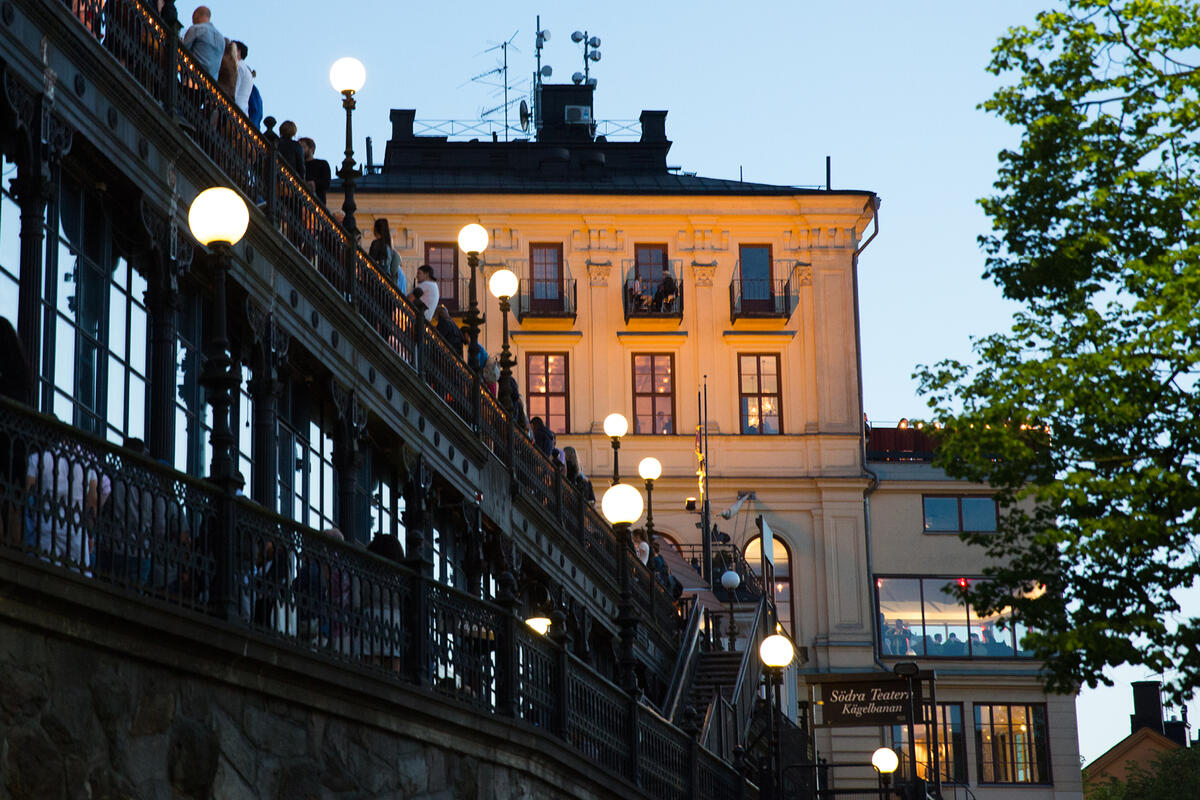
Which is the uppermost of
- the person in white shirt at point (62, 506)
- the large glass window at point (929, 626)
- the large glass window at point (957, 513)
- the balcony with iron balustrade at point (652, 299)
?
the balcony with iron balustrade at point (652, 299)

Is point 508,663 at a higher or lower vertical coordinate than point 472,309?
lower

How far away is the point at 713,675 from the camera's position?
36.3 meters

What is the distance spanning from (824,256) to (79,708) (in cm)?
4864

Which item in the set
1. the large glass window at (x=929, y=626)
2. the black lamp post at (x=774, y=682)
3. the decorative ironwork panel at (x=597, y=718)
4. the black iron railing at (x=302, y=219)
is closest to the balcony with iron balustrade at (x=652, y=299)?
the large glass window at (x=929, y=626)

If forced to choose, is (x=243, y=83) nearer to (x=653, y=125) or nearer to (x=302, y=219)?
(x=302, y=219)

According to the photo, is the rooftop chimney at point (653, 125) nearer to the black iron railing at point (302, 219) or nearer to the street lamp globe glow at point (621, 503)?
the black iron railing at point (302, 219)

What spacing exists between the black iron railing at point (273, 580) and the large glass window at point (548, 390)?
3574cm

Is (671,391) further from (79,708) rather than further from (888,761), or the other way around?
(79,708)

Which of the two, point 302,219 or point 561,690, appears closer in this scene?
point 561,690

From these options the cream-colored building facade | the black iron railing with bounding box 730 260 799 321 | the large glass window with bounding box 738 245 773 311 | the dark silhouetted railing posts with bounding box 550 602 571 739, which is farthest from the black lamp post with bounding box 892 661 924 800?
the large glass window with bounding box 738 245 773 311

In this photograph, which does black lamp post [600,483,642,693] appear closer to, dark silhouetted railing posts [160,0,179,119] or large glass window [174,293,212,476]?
large glass window [174,293,212,476]

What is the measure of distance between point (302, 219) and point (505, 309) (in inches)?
222

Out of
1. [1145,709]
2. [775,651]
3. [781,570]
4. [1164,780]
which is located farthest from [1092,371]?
[1145,709]

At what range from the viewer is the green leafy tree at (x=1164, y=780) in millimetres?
66188
